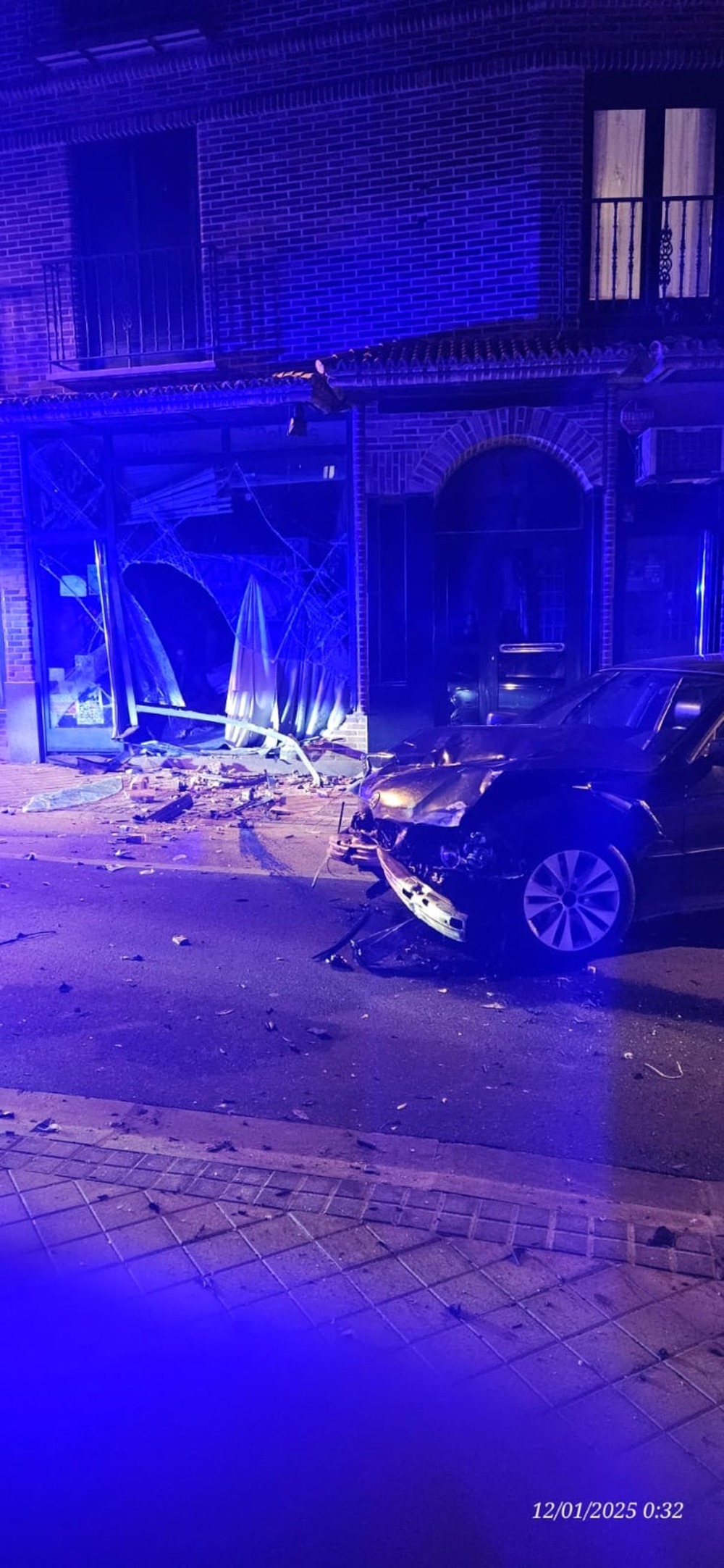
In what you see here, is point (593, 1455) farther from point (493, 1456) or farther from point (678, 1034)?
point (678, 1034)

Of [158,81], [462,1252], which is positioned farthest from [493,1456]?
[158,81]

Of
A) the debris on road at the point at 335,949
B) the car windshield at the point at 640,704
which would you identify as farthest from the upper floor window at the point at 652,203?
the debris on road at the point at 335,949

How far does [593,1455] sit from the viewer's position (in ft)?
8.15

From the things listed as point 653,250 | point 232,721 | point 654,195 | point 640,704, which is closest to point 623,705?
point 640,704

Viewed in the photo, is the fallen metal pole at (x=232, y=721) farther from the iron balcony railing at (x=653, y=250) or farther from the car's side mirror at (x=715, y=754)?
the car's side mirror at (x=715, y=754)

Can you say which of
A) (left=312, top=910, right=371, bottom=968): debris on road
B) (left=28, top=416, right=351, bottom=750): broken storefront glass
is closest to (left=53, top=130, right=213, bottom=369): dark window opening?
(left=28, top=416, right=351, bottom=750): broken storefront glass

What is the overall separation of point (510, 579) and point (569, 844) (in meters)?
6.86

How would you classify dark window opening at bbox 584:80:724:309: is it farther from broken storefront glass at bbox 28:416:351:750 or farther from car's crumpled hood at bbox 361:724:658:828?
car's crumpled hood at bbox 361:724:658:828

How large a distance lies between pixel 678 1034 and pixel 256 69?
478 inches

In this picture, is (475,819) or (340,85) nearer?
(475,819)

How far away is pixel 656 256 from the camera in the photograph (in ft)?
38.2

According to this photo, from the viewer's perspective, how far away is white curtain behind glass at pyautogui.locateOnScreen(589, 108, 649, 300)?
37.8 ft

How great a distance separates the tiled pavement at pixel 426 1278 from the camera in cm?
267

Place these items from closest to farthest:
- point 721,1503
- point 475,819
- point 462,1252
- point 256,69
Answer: point 721,1503 < point 462,1252 < point 475,819 < point 256,69
